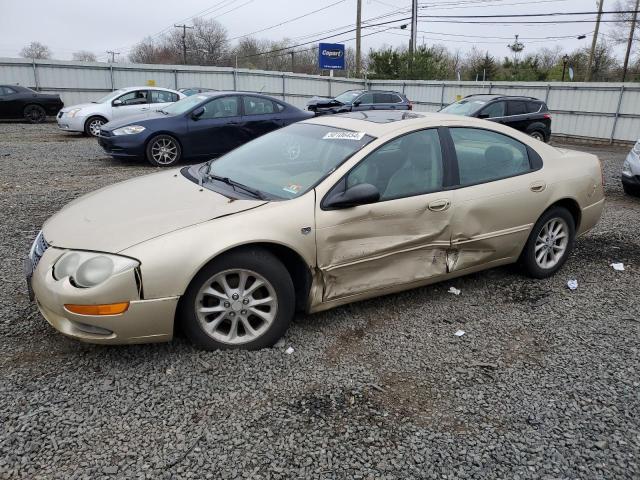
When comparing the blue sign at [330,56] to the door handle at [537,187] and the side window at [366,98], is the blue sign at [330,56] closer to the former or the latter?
the side window at [366,98]

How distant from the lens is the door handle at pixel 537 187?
13.8 feet

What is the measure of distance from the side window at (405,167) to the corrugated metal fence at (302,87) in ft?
A: 57.6

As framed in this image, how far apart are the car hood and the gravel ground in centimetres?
70

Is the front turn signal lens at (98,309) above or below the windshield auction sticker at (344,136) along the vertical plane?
below

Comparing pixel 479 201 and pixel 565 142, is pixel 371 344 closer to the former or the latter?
pixel 479 201

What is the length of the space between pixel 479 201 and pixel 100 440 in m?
2.95

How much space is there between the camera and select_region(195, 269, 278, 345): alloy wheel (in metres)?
3.00

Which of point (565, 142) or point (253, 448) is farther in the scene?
point (565, 142)

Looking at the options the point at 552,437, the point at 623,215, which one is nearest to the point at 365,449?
the point at 552,437

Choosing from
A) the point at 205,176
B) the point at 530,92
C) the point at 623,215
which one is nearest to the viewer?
the point at 205,176

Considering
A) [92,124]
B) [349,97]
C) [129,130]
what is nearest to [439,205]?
[129,130]

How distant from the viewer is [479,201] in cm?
388

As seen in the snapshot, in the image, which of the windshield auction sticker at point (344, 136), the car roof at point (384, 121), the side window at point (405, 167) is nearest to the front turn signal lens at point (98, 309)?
the side window at point (405, 167)

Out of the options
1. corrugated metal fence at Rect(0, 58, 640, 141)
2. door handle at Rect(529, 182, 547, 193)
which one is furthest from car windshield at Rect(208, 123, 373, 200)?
corrugated metal fence at Rect(0, 58, 640, 141)
